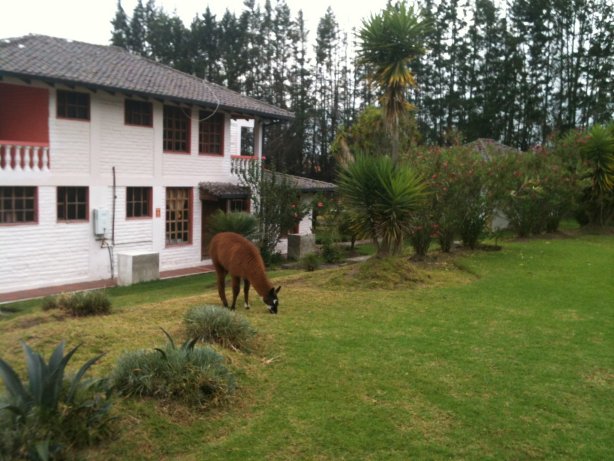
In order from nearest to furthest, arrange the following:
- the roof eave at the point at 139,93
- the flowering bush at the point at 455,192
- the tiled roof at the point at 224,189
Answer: the roof eave at the point at 139,93, the flowering bush at the point at 455,192, the tiled roof at the point at 224,189

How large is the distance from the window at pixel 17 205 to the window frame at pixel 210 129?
6594mm

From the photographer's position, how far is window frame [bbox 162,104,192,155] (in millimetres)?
19938

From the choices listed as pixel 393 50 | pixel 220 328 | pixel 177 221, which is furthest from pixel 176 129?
pixel 220 328

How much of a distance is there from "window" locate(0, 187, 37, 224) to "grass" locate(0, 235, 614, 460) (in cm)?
847

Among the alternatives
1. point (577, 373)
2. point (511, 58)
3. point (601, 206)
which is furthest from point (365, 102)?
point (577, 373)

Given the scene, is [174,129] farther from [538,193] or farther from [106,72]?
[538,193]

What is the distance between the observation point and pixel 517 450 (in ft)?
15.7

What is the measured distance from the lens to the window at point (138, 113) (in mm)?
18656

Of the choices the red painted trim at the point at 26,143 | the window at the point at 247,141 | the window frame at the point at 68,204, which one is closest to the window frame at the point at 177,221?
the window frame at the point at 68,204

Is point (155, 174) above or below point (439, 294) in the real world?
above

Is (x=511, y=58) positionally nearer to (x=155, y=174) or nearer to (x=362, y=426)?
(x=155, y=174)

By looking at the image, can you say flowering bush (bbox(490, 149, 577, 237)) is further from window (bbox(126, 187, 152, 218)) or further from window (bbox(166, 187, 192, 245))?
window (bbox(126, 187, 152, 218))

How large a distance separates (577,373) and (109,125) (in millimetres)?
15625

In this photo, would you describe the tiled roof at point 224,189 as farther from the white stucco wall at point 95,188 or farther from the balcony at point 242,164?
the balcony at point 242,164
